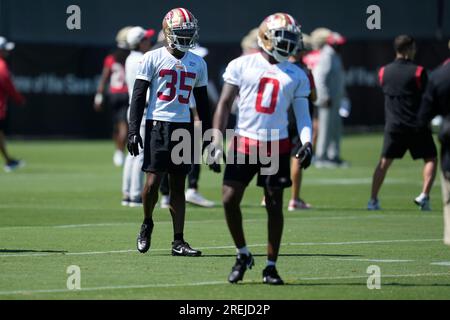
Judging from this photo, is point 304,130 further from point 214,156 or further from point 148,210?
point 148,210

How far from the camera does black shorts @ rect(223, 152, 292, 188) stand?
10.6 metres

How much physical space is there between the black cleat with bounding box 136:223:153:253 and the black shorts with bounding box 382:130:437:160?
5688mm

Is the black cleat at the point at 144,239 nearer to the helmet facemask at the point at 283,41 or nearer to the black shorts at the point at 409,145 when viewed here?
the helmet facemask at the point at 283,41

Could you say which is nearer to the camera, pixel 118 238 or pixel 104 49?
pixel 118 238

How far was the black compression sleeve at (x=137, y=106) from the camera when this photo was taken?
1266cm

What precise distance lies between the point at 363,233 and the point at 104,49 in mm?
20020

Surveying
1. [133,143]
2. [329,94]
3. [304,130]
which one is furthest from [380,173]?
[329,94]

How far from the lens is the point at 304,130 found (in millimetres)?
10805

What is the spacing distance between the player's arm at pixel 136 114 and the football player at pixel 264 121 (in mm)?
1959

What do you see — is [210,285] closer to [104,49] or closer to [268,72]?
[268,72]

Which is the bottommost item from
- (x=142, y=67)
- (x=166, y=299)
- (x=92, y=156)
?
(x=92, y=156)

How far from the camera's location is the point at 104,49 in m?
34.0

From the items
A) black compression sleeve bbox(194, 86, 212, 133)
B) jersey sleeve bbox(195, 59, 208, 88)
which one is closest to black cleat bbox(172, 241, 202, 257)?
black compression sleeve bbox(194, 86, 212, 133)
